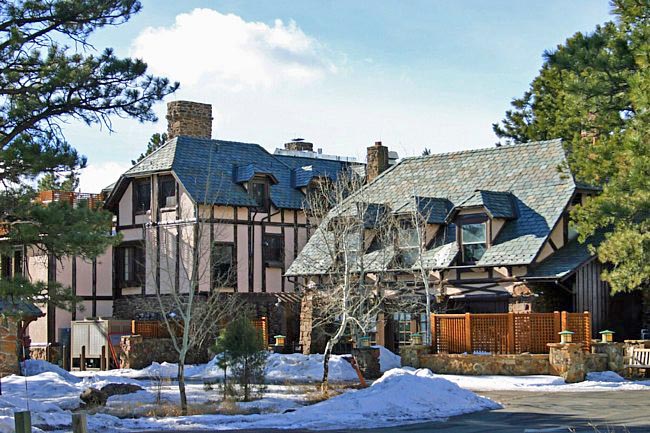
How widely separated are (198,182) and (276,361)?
12.4m

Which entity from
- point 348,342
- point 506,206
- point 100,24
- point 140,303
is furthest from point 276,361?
point 100,24

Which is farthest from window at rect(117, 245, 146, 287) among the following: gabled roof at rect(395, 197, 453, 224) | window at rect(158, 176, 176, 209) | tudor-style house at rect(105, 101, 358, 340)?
gabled roof at rect(395, 197, 453, 224)

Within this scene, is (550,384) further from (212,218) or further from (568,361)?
(212,218)

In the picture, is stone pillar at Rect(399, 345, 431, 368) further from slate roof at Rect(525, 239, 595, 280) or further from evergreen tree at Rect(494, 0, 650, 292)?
evergreen tree at Rect(494, 0, 650, 292)

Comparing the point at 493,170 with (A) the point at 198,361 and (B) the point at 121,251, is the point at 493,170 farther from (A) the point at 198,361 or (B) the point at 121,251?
(B) the point at 121,251

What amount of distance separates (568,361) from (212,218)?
19.0 m

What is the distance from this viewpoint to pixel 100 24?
22484mm

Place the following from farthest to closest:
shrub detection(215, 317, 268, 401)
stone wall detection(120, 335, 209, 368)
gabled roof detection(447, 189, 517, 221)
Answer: stone wall detection(120, 335, 209, 368) < gabled roof detection(447, 189, 517, 221) < shrub detection(215, 317, 268, 401)

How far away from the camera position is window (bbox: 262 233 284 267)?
46.9 metres

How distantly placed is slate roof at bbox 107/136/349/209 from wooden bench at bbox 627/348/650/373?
19.3m

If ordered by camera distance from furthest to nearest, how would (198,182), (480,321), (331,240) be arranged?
1. (198,182)
2. (331,240)
3. (480,321)

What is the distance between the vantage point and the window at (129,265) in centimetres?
4744

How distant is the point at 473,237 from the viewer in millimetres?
37562

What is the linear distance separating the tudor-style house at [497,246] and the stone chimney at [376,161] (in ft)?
14.8
